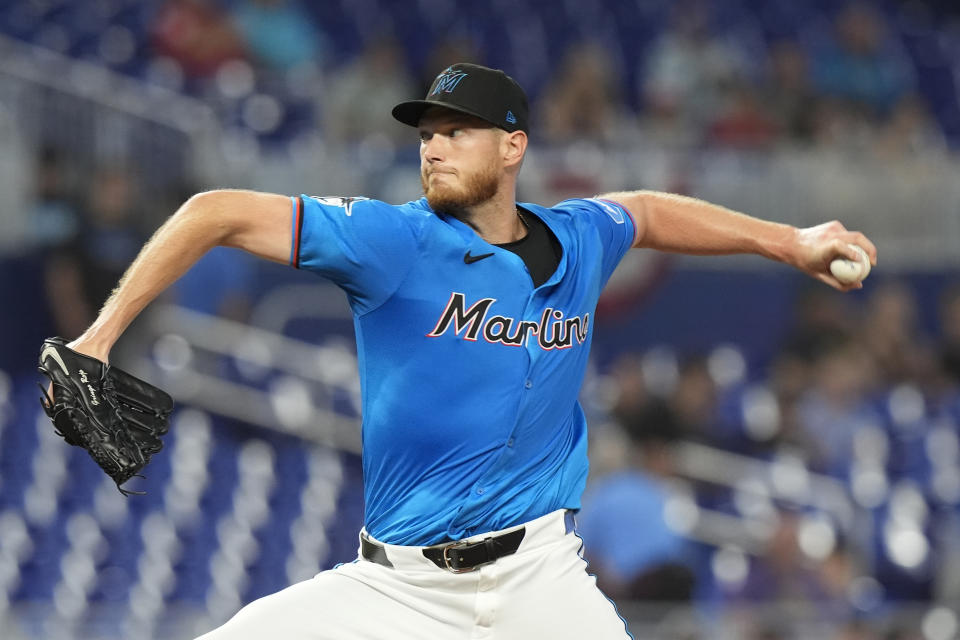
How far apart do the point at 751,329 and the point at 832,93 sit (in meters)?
2.44

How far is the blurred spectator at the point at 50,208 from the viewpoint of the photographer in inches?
343

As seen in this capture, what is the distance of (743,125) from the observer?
10.9 m

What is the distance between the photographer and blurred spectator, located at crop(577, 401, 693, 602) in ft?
21.9

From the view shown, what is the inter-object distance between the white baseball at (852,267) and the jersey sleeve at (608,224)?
583 mm

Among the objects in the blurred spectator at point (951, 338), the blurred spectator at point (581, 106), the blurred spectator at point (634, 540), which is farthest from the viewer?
the blurred spectator at point (581, 106)

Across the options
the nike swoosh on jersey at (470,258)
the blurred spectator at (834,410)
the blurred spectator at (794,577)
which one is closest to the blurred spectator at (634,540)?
the blurred spectator at (794,577)

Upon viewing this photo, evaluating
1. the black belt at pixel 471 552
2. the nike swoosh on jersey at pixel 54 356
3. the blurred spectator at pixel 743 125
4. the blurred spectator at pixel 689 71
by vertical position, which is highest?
the blurred spectator at pixel 689 71

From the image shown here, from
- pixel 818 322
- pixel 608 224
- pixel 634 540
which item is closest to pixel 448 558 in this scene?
pixel 608 224

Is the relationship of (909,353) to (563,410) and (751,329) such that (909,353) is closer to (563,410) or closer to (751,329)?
(751,329)

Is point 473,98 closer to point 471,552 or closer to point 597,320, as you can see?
point 471,552

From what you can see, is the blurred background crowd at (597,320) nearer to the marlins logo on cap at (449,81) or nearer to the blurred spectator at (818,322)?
the blurred spectator at (818,322)

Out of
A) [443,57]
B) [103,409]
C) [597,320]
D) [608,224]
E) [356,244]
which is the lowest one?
[103,409]

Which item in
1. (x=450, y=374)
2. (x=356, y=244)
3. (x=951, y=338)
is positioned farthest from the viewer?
(x=951, y=338)

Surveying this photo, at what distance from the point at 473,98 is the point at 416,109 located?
150 millimetres
